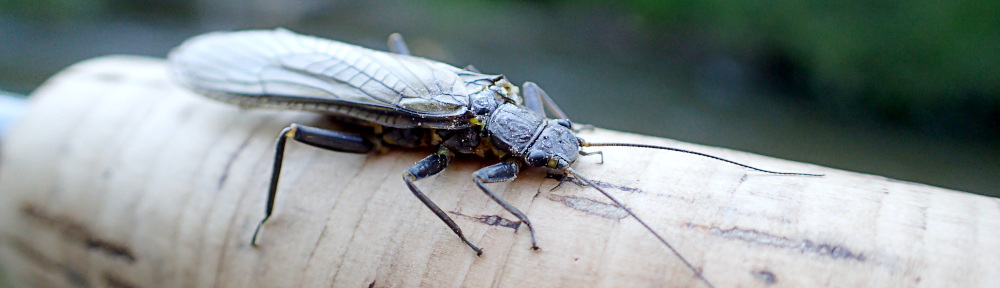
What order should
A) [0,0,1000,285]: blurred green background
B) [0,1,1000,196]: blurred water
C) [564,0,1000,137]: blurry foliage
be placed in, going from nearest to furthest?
[564,0,1000,137]: blurry foliage < [0,0,1000,285]: blurred green background < [0,1,1000,196]: blurred water

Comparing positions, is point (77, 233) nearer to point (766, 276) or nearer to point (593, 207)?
point (593, 207)

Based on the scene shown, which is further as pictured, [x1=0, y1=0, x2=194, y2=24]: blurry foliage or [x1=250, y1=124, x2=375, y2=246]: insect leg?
[x1=0, y1=0, x2=194, y2=24]: blurry foliage

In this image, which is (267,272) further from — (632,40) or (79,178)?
(632,40)

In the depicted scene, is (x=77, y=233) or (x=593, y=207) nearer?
(x=593, y=207)

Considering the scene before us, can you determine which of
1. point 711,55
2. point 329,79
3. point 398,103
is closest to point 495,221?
point 398,103

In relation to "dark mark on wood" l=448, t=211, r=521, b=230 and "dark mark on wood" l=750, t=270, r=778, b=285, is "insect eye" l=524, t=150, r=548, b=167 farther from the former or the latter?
"dark mark on wood" l=750, t=270, r=778, b=285

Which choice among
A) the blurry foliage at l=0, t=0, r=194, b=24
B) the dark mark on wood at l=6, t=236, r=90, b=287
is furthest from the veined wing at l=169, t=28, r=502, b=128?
the blurry foliage at l=0, t=0, r=194, b=24
